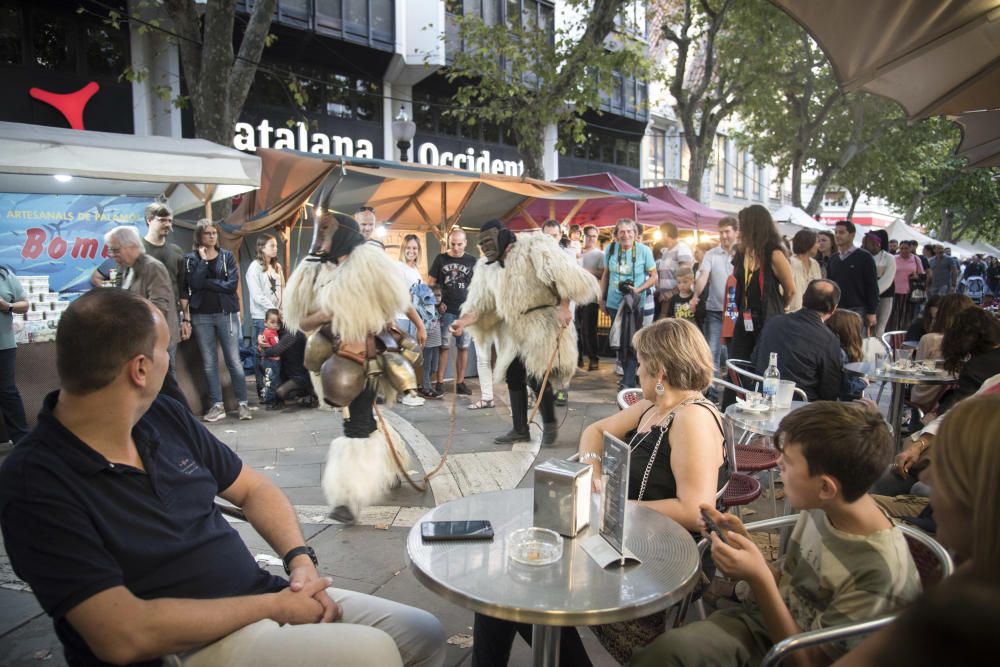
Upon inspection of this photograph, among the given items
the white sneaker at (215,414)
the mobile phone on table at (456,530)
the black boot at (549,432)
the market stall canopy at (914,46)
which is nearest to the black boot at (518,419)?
the black boot at (549,432)

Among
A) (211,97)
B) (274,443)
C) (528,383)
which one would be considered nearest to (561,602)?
(528,383)

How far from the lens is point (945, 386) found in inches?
189

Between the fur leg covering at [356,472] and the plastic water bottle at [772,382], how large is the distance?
97.7 inches

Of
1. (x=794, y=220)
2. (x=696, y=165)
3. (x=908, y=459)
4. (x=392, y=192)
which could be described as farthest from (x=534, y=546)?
(x=696, y=165)

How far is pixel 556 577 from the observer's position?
1.79 metres

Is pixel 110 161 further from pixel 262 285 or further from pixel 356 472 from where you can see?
pixel 356 472

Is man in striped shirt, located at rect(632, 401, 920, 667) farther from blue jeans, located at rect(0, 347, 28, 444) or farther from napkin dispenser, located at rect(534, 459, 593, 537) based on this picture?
blue jeans, located at rect(0, 347, 28, 444)

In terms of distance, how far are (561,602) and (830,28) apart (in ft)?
14.2

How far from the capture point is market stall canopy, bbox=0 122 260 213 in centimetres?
644

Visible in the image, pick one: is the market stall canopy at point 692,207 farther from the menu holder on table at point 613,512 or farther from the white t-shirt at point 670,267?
the menu holder on table at point 613,512

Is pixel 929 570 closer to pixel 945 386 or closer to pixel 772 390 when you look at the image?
pixel 772 390

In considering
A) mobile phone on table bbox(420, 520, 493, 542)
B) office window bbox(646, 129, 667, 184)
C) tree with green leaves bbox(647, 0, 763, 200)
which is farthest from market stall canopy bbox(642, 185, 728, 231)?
office window bbox(646, 129, 667, 184)

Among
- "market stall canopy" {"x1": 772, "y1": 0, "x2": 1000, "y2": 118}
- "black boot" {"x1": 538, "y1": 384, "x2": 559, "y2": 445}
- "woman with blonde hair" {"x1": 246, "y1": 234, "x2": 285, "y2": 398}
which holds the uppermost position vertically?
"market stall canopy" {"x1": 772, "y1": 0, "x2": 1000, "y2": 118}

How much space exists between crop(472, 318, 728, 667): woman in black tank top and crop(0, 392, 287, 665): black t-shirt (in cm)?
96
